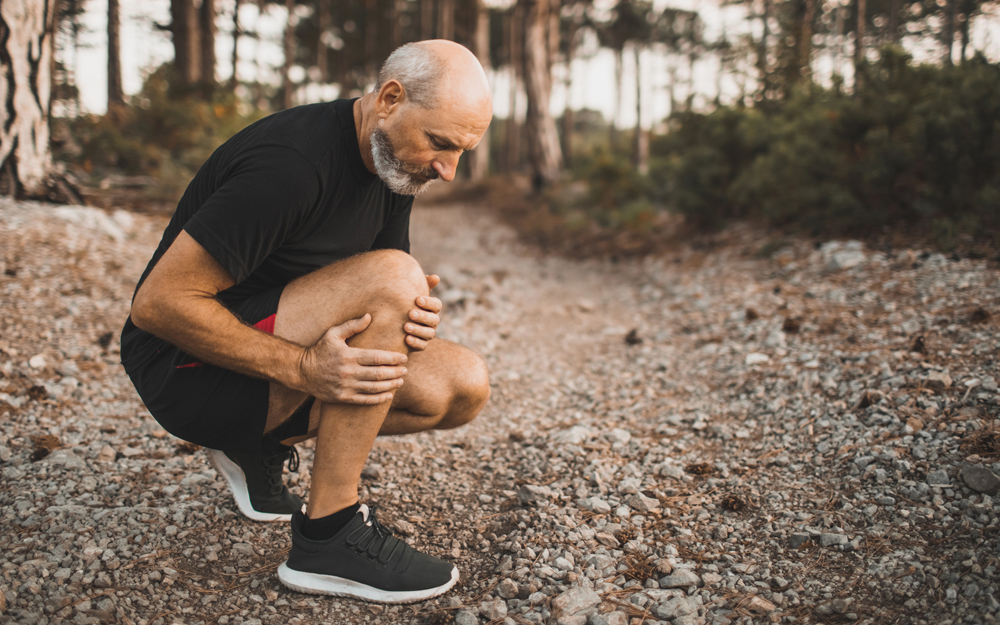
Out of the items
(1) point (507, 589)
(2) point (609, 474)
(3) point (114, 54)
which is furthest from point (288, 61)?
(1) point (507, 589)

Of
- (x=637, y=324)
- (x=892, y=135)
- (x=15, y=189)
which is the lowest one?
(x=637, y=324)

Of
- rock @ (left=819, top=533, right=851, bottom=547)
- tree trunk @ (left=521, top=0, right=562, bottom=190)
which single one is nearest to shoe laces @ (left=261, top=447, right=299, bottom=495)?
rock @ (left=819, top=533, right=851, bottom=547)

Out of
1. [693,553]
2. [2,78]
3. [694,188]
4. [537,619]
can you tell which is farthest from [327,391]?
[694,188]

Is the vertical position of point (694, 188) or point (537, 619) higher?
point (694, 188)

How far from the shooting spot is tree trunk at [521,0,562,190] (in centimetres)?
1161

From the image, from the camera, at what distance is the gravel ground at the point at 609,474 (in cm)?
176

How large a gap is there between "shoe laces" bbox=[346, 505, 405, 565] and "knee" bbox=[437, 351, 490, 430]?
1.59 ft

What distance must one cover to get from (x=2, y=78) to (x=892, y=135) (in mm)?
7022

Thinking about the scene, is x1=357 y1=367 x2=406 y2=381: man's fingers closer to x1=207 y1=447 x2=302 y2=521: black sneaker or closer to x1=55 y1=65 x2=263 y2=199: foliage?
x1=207 y1=447 x2=302 y2=521: black sneaker

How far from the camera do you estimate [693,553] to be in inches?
78.4

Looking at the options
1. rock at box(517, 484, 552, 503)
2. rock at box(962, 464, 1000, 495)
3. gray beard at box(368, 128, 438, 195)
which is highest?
gray beard at box(368, 128, 438, 195)

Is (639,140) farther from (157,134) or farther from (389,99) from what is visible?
(389,99)

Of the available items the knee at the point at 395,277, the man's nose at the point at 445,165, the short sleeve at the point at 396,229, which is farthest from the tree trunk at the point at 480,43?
the knee at the point at 395,277

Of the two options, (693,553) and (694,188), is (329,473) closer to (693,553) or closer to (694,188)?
(693,553)
